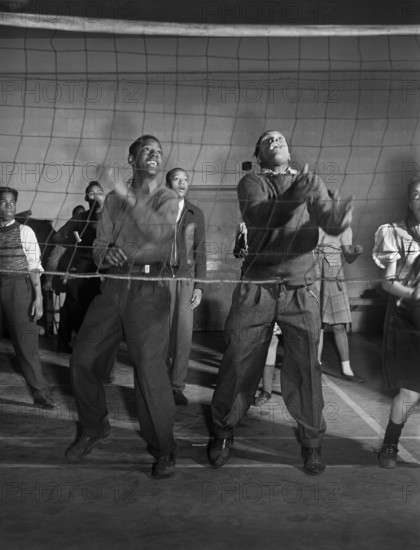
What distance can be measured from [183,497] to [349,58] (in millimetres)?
7314

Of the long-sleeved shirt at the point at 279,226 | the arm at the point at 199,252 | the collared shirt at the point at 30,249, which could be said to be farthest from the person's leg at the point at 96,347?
the arm at the point at 199,252

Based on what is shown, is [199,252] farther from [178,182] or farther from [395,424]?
[395,424]

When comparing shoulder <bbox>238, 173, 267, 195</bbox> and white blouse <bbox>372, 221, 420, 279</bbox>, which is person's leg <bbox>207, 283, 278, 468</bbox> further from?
white blouse <bbox>372, 221, 420, 279</bbox>

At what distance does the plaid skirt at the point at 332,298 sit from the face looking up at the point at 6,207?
2.71 meters

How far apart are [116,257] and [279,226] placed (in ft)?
2.87

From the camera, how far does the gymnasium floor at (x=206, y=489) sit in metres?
3.43

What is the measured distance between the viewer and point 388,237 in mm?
4621

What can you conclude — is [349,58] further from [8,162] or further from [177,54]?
[8,162]

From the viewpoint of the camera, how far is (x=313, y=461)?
427cm

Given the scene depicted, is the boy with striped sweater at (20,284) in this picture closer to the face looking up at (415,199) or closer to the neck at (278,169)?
the neck at (278,169)

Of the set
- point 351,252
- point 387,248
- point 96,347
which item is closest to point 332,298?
point 351,252

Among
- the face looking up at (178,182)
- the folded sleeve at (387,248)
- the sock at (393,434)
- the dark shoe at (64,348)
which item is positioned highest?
the face looking up at (178,182)

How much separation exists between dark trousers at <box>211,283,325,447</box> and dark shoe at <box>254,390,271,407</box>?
152 centimetres

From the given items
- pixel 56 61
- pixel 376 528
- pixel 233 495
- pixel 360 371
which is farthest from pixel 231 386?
pixel 56 61
